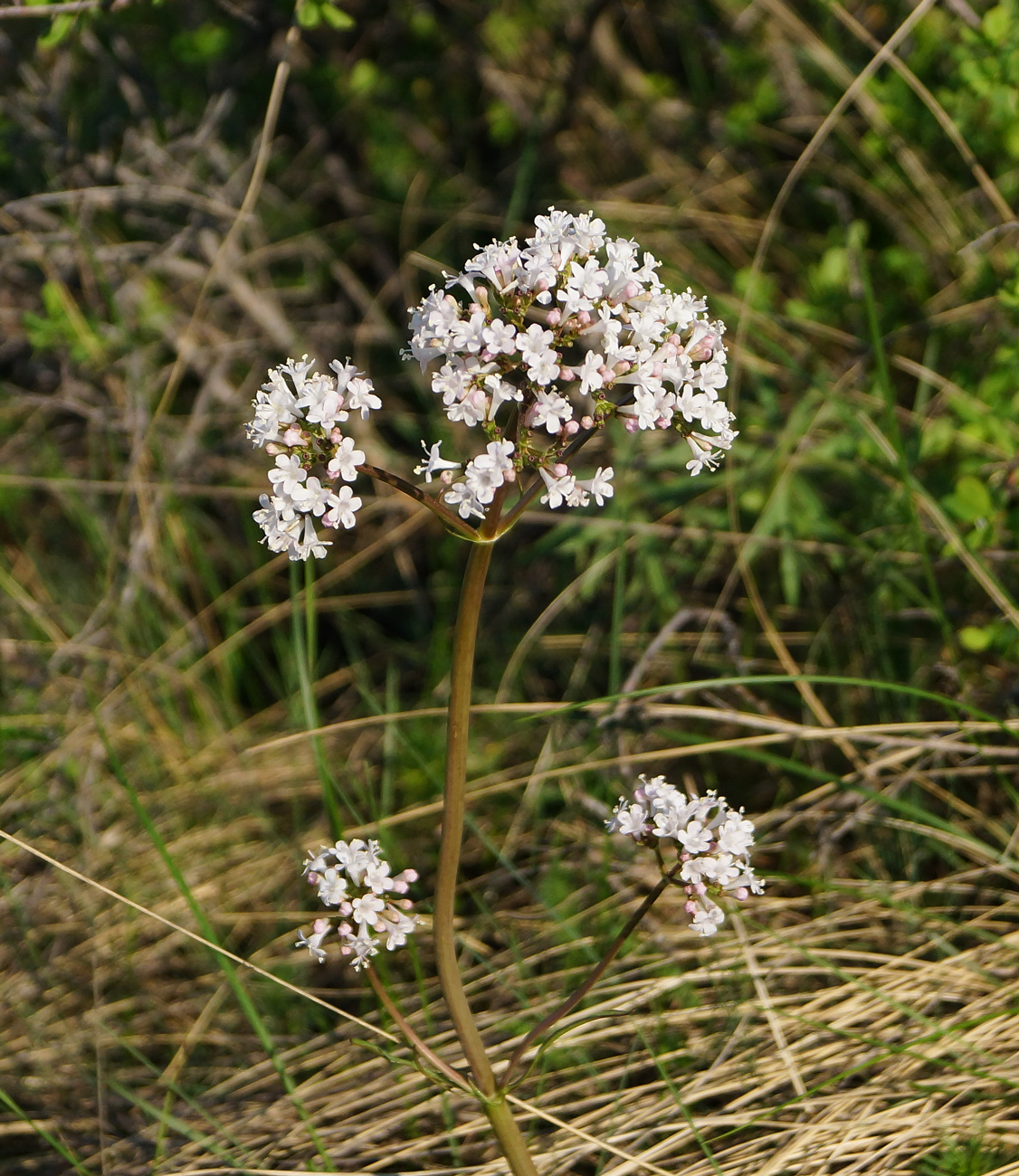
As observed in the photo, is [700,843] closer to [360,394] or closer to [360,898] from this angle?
[360,898]

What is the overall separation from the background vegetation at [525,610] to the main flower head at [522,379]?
2.70ft

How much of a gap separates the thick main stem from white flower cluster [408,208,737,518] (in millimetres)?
169

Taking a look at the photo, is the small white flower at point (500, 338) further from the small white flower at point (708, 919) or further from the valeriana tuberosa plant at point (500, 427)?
the small white flower at point (708, 919)

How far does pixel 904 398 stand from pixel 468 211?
87.8 inches

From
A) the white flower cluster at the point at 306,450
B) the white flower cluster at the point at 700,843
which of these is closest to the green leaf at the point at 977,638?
the white flower cluster at the point at 700,843

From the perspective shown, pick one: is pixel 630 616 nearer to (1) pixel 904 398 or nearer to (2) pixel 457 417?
(1) pixel 904 398

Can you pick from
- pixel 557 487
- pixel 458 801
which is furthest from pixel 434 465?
pixel 458 801

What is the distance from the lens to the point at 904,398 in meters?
4.38

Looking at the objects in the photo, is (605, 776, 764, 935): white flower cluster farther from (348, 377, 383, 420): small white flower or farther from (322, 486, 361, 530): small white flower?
(348, 377, 383, 420): small white flower

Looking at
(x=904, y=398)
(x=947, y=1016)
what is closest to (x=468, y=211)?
(x=904, y=398)

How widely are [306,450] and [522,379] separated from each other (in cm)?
40

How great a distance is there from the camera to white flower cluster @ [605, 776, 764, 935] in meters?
2.00

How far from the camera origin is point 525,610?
178 inches

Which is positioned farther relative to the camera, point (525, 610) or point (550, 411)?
point (525, 610)
